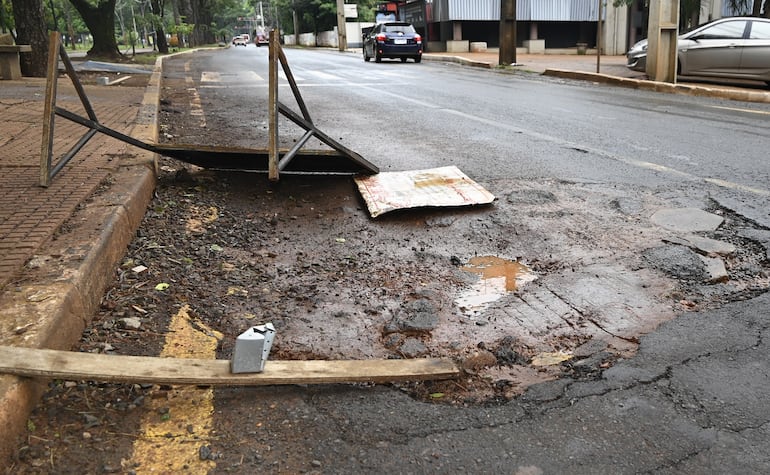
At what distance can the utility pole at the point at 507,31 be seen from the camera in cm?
→ 2052

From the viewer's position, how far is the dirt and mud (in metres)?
2.35

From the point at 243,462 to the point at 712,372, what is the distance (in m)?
1.73

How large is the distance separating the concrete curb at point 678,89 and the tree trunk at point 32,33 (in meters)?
12.9

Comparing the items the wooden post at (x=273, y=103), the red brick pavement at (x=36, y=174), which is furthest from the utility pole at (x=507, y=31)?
the wooden post at (x=273, y=103)

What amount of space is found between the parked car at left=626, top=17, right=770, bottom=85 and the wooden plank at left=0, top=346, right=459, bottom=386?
13.3 meters

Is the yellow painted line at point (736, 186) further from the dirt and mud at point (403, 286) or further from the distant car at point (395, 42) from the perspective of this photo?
the distant car at point (395, 42)

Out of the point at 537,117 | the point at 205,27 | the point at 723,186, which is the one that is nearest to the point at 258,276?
the point at 723,186

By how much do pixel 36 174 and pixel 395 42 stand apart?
22.6 m

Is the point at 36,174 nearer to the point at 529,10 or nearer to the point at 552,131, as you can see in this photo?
the point at 552,131

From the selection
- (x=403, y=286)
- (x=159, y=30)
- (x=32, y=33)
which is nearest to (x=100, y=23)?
(x=32, y=33)

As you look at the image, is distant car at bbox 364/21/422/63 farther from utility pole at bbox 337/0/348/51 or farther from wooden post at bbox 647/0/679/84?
utility pole at bbox 337/0/348/51

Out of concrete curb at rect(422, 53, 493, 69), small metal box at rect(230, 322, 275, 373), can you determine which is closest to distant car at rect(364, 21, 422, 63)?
concrete curb at rect(422, 53, 493, 69)

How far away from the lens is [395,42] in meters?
25.8

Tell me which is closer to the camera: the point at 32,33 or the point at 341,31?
the point at 32,33
